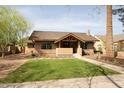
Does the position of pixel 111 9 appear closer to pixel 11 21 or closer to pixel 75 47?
pixel 75 47

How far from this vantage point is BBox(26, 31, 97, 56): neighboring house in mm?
29484

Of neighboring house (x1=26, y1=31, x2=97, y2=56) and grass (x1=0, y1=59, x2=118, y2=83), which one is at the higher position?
neighboring house (x1=26, y1=31, x2=97, y2=56)

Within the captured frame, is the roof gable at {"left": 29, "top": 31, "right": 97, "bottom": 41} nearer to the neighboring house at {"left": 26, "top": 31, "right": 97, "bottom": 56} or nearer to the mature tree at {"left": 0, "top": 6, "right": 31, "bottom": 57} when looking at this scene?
the neighboring house at {"left": 26, "top": 31, "right": 97, "bottom": 56}

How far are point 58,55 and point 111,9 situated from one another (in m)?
10.6

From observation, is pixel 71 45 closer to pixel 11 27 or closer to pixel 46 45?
pixel 46 45

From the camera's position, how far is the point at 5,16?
31.9 meters

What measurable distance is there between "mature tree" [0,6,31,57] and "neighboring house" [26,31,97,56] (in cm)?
360

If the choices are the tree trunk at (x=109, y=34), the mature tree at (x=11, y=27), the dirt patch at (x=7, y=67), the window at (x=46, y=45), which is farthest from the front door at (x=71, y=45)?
the dirt patch at (x=7, y=67)

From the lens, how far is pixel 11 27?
34.5 metres

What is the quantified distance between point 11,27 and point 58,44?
8.88m

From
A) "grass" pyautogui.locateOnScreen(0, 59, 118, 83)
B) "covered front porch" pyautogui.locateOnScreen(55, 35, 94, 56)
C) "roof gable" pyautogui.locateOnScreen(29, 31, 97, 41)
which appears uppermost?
"roof gable" pyautogui.locateOnScreen(29, 31, 97, 41)

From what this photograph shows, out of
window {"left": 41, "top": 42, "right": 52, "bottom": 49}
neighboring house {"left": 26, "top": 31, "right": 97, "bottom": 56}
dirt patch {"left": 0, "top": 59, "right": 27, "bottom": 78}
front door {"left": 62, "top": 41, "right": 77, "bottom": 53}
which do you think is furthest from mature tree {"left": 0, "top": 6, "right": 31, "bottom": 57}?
dirt patch {"left": 0, "top": 59, "right": 27, "bottom": 78}

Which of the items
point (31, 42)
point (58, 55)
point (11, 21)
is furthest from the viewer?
point (11, 21)

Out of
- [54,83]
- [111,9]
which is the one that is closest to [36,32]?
[111,9]
